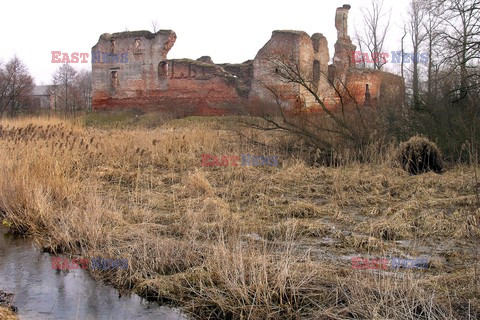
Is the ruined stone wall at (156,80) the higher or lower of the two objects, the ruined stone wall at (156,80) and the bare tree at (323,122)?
the higher

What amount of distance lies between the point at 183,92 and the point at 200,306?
2408 cm

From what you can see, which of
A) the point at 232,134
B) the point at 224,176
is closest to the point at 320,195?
the point at 224,176

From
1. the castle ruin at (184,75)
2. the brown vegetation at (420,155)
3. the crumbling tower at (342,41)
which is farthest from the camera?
the crumbling tower at (342,41)

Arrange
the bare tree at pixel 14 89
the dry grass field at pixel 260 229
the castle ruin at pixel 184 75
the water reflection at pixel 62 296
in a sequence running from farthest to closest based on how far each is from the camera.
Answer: the bare tree at pixel 14 89 → the castle ruin at pixel 184 75 → the water reflection at pixel 62 296 → the dry grass field at pixel 260 229

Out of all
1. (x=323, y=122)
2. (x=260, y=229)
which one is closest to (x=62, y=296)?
(x=260, y=229)

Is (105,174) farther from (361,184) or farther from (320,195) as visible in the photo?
(361,184)

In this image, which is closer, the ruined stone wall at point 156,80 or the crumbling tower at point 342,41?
the ruined stone wall at point 156,80

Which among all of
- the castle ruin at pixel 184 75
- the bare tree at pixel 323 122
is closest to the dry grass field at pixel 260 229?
the bare tree at pixel 323 122

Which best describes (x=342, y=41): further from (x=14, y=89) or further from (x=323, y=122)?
(x=14, y=89)

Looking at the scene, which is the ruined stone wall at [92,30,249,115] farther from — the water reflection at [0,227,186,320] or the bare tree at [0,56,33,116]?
the water reflection at [0,227,186,320]

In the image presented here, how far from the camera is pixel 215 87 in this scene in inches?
1048

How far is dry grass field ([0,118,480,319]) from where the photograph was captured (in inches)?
143

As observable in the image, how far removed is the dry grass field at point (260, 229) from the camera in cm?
362

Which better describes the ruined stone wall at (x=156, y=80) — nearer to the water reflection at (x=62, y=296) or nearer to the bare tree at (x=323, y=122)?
the bare tree at (x=323, y=122)
